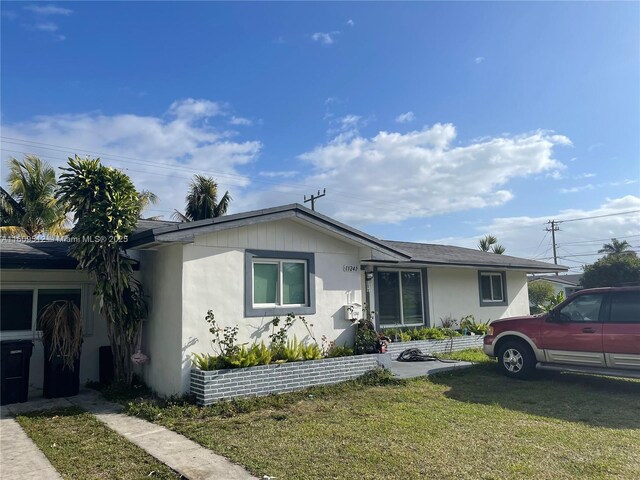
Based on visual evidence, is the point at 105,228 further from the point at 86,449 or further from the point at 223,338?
the point at 86,449

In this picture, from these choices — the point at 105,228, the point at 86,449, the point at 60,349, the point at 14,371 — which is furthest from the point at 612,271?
the point at 14,371

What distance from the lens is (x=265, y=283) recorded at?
9000 mm

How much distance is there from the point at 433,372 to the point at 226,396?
16.1 ft

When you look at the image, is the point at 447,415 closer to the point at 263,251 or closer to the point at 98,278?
the point at 263,251

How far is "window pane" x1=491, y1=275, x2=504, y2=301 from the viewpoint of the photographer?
1654 cm

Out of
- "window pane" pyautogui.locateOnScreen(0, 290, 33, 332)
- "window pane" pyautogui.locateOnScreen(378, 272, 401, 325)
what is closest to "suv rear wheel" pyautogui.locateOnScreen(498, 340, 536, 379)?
"window pane" pyautogui.locateOnScreen(378, 272, 401, 325)

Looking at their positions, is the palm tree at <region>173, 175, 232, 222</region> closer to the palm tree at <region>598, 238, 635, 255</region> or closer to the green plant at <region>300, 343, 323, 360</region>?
the green plant at <region>300, 343, 323, 360</region>

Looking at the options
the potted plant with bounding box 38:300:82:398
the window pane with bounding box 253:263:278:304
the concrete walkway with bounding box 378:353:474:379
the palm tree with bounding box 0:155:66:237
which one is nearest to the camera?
the potted plant with bounding box 38:300:82:398

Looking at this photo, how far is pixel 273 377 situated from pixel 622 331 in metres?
6.51

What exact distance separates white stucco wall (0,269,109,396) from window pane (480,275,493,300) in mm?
12457

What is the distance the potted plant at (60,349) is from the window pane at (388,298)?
26.2ft

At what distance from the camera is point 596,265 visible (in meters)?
30.7

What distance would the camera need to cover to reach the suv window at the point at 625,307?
822 cm

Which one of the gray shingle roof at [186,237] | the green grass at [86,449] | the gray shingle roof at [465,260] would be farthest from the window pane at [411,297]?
the green grass at [86,449]
